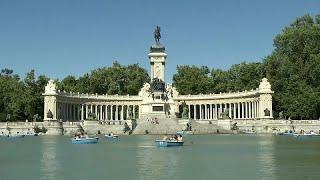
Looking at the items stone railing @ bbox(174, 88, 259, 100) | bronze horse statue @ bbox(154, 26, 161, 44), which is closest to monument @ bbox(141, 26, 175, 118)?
bronze horse statue @ bbox(154, 26, 161, 44)

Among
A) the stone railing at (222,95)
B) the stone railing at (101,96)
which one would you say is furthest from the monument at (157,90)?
the stone railing at (222,95)

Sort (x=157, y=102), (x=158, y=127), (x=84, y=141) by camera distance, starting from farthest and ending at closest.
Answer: (x=157, y=102) < (x=158, y=127) < (x=84, y=141)

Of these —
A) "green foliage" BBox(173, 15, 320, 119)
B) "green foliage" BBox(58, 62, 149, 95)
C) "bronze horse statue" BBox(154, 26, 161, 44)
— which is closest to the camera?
"green foliage" BBox(173, 15, 320, 119)

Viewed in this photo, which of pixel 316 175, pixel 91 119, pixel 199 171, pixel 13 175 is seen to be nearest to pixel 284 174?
pixel 316 175

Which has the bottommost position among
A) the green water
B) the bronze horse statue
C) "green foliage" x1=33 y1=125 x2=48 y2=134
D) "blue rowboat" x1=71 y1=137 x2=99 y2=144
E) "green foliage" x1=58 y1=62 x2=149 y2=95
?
the green water

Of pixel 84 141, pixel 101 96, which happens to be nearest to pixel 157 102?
pixel 101 96

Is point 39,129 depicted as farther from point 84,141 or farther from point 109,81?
point 109,81

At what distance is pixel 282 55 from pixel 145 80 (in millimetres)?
35666

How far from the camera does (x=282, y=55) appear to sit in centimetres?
10738

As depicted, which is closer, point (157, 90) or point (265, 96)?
point (265, 96)

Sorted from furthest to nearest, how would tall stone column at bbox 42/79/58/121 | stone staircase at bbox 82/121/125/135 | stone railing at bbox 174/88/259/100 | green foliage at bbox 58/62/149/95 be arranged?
green foliage at bbox 58/62/149/95
stone railing at bbox 174/88/259/100
tall stone column at bbox 42/79/58/121
stone staircase at bbox 82/121/125/135

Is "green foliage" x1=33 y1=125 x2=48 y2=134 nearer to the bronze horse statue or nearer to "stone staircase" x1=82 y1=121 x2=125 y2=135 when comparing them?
"stone staircase" x1=82 y1=121 x2=125 y2=135

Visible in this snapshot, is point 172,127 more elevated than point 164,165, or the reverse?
point 172,127

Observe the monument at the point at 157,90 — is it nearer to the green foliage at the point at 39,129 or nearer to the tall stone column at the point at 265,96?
the tall stone column at the point at 265,96
